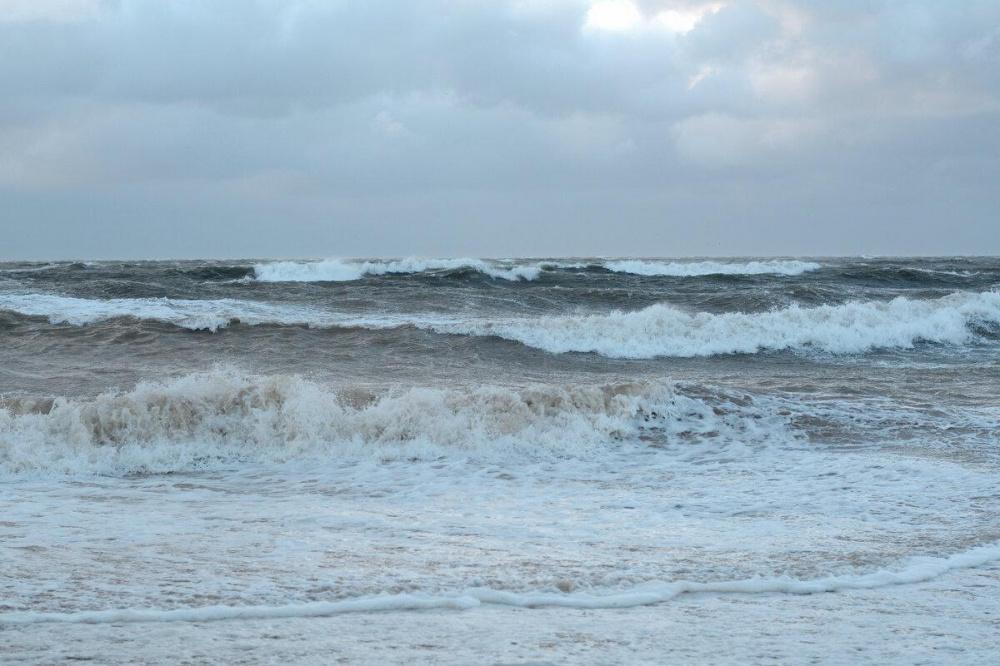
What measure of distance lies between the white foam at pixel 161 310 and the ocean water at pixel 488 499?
481 millimetres

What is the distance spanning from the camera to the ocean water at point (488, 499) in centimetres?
342

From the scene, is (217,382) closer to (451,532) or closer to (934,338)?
(451,532)

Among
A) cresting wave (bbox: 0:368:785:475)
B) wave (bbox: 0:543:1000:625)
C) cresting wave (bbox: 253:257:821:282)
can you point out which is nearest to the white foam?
cresting wave (bbox: 0:368:785:475)

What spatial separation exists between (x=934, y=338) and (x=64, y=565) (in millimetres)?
16505

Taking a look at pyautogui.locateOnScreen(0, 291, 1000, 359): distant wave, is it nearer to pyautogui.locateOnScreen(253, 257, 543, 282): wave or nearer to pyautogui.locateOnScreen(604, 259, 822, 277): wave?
pyautogui.locateOnScreen(253, 257, 543, 282): wave

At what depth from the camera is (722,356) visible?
14.8 meters

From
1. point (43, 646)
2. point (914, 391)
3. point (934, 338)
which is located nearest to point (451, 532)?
point (43, 646)

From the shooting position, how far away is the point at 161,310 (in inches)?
688

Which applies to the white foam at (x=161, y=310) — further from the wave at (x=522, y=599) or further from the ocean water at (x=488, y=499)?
the wave at (x=522, y=599)

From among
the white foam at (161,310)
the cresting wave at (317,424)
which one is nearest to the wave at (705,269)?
the white foam at (161,310)

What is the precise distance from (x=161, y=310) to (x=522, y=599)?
15.3 metres

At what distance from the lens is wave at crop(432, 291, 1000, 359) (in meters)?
14.9

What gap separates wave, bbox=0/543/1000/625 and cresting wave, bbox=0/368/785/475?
352 centimetres

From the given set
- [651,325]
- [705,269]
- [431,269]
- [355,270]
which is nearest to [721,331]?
[651,325]
